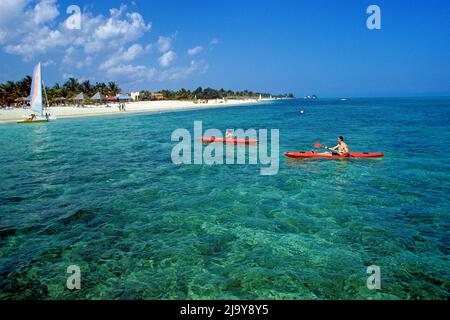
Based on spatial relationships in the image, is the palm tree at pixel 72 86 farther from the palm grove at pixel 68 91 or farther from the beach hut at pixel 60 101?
the beach hut at pixel 60 101

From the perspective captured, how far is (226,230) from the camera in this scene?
10766 mm

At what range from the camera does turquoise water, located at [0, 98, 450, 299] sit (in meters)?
7.75

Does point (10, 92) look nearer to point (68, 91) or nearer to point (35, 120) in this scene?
point (68, 91)

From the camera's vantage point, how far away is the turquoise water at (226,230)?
7754 mm

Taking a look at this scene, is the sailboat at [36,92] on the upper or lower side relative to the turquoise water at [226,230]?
upper

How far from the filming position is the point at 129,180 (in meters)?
17.1

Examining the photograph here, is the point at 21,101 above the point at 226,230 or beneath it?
above

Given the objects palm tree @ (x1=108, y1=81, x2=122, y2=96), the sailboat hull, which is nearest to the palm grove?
palm tree @ (x1=108, y1=81, x2=122, y2=96)

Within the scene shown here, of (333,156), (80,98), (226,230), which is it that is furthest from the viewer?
(80,98)

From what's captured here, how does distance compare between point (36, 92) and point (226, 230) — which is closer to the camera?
point (226, 230)

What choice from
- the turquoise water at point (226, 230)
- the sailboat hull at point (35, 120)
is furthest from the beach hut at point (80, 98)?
the turquoise water at point (226, 230)

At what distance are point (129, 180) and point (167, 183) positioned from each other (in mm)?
2178

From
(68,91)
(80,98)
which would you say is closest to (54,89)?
(68,91)
